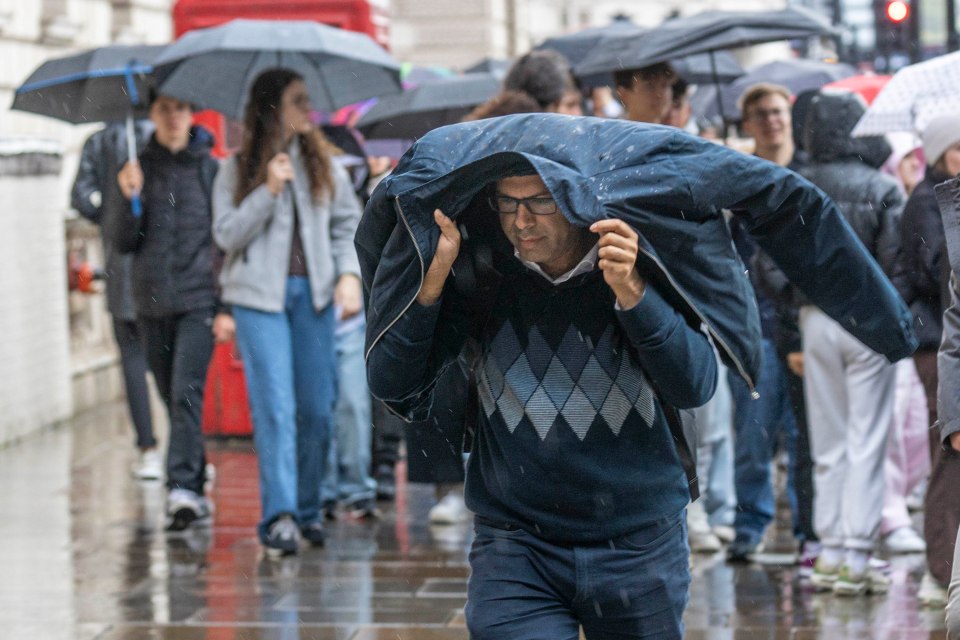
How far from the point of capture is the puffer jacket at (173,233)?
857 cm

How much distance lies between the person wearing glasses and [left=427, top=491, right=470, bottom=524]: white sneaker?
4611mm

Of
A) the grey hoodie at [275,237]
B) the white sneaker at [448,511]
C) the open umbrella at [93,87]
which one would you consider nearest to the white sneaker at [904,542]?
the white sneaker at [448,511]

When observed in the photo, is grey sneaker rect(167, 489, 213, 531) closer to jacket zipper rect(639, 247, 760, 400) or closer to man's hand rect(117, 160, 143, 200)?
man's hand rect(117, 160, 143, 200)

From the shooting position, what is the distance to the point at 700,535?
25.2ft

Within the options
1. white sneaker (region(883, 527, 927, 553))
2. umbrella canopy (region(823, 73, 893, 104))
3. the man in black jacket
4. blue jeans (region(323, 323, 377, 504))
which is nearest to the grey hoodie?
blue jeans (region(323, 323, 377, 504))

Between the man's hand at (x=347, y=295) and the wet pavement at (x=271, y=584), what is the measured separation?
1056mm

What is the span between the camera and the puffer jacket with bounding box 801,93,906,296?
6.69 metres

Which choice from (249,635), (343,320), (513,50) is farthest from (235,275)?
(513,50)

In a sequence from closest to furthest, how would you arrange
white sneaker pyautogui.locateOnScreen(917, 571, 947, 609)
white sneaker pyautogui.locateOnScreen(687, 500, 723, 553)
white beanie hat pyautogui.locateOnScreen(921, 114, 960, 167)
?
white beanie hat pyautogui.locateOnScreen(921, 114, 960, 167) → white sneaker pyautogui.locateOnScreen(917, 571, 947, 609) → white sneaker pyautogui.locateOnScreen(687, 500, 723, 553)

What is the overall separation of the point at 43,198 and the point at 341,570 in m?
5.17

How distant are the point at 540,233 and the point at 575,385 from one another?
343mm

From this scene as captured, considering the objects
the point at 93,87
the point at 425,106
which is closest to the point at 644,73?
the point at 425,106

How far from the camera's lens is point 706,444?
24.0 feet

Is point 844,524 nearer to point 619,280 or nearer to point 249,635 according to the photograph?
point 249,635
